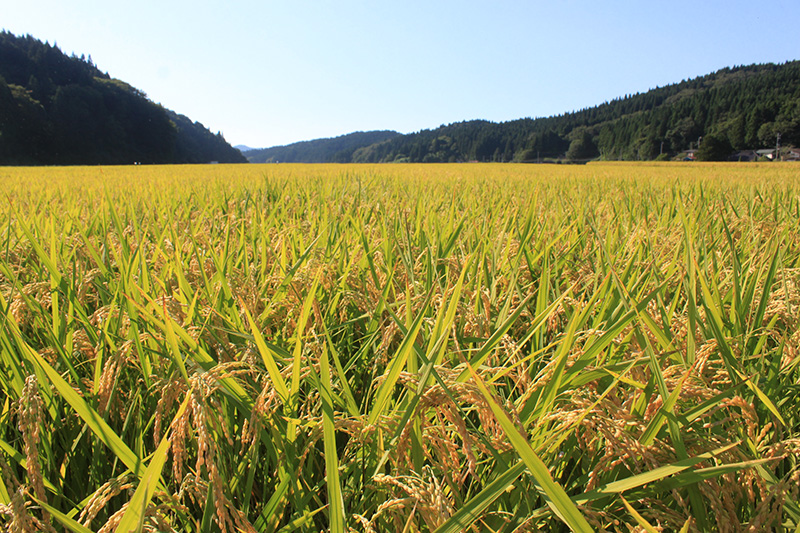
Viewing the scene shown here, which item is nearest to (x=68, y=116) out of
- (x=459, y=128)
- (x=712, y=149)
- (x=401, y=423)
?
(x=401, y=423)

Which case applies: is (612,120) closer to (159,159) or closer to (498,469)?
(159,159)

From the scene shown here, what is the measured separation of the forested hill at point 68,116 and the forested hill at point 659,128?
66.9m

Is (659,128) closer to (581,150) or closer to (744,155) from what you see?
(581,150)

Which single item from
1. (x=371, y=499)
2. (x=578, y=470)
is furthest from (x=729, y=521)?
(x=371, y=499)

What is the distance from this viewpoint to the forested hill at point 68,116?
151 feet

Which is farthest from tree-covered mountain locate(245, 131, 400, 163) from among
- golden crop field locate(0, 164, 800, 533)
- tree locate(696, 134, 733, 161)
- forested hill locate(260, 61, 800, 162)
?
golden crop field locate(0, 164, 800, 533)

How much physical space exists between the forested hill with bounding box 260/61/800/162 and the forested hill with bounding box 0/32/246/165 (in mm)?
66892

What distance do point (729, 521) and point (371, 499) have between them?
543 mm

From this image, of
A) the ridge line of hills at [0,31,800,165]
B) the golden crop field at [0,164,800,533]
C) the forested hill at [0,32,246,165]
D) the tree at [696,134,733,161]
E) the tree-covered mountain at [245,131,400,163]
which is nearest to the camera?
the golden crop field at [0,164,800,533]

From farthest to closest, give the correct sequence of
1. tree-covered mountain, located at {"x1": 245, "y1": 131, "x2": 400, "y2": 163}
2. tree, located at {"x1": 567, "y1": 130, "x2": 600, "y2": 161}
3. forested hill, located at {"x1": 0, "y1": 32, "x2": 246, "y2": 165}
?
1. tree-covered mountain, located at {"x1": 245, "y1": 131, "x2": 400, "y2": 163}
2. tree, located at {"x1": 567, "y1": 130, "x2": 600, "y2": 161}
3. forested hill, located at {"x1": 0, "y1": 32, "x2": 246, "y2": 165}

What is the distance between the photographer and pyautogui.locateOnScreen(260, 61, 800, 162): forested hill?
71.9 m

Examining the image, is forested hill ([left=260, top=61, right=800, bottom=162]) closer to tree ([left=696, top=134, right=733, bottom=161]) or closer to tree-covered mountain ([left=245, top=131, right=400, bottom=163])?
tree ([left=696, top=134, right=733, bottom=161])

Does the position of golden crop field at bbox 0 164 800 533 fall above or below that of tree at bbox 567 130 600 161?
below

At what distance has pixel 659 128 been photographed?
261 feet
